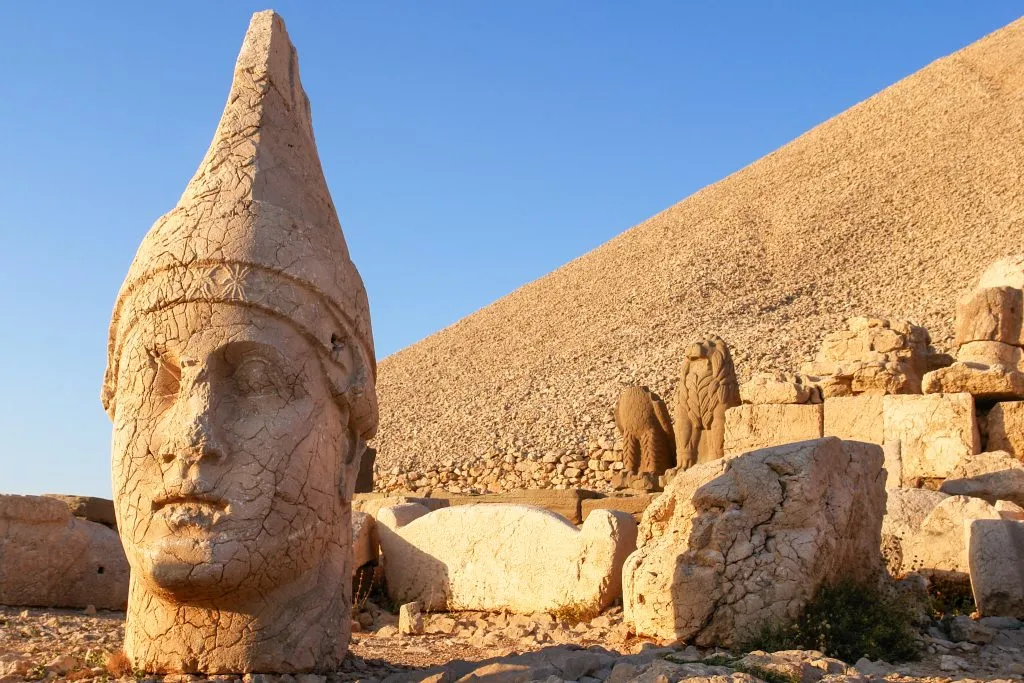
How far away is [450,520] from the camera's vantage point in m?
7.43

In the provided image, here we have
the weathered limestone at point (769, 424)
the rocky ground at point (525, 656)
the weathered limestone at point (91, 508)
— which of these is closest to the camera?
the rocky ground at point (525, 656)

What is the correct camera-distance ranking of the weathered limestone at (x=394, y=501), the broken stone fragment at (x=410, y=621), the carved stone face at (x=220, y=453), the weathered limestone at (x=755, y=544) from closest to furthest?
the carved stone face at (x=220, y=453) < the weathered limestone at (x=755, y=544) < the broken stone fragment at (x=410, y=621) < the weathered limestone at (x=394, y=501)

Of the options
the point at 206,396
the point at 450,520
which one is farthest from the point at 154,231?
the point at 450,520

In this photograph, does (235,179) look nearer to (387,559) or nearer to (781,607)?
(781,607)

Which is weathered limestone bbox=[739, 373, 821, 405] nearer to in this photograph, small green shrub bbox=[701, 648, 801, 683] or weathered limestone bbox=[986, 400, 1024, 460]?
weathered limestone bbox=[986, 400, 1024, 460]

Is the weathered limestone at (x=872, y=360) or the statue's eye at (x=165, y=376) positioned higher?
the weathered limestone at (x=872, y=360)

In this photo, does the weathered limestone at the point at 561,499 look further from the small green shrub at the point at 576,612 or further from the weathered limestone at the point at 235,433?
the weathered limestone at the point at 235,433

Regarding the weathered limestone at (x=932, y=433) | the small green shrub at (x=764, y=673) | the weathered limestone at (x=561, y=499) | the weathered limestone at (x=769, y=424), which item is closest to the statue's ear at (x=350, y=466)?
the small green shrub at (x=764, y=673)

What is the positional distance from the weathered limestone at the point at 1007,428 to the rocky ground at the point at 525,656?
14.2 feet

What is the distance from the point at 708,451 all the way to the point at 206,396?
26.5 ft

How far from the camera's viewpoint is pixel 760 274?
150 ft

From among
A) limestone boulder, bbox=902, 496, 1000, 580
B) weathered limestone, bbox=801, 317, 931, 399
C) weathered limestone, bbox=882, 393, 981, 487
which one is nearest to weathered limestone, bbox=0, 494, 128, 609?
limestone boulder, bbox=902, 496, 1000, 580

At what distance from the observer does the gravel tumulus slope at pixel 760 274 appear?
34.6 m

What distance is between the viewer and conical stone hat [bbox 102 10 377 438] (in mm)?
4379
